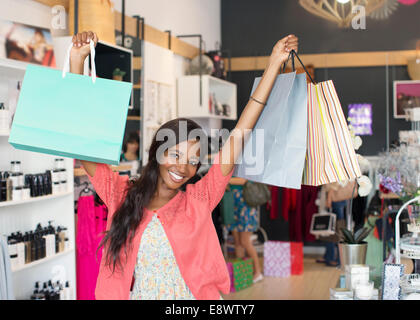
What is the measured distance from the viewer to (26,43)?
304 cm

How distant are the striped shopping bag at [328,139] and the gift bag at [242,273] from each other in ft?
12.3

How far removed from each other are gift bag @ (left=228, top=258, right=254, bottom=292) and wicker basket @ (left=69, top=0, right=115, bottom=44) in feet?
8.99

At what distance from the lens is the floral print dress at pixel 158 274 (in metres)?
1.63

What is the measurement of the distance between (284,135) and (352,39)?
586cm

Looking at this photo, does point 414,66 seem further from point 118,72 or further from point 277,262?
point 118,72

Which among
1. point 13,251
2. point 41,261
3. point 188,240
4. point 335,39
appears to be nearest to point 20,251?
point 13,251

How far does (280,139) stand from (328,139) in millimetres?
158

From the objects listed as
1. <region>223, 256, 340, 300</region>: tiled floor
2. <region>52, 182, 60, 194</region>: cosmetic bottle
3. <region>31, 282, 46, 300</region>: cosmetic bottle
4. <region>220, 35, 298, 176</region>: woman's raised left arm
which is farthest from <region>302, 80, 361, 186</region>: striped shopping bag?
<region>223, 256, 340, 300</region>: tiled floor

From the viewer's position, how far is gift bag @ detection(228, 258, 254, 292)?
17.5ft

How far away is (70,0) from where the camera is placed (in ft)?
11.8

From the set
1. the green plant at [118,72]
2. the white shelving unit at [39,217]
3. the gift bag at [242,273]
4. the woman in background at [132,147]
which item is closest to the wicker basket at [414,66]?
the gift bag at [242,273]

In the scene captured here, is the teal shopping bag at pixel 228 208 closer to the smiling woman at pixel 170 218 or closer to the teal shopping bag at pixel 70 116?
the smiling woman at pixel 170 218
